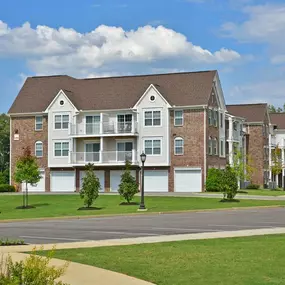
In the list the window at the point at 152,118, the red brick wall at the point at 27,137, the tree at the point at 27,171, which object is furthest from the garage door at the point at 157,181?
the tree at the point at 27,171

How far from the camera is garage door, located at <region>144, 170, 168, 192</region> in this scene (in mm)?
63906

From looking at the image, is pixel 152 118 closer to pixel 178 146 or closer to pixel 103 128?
pixel 178 146

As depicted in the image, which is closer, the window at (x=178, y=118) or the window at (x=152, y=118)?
the window at (x=178, y=118)

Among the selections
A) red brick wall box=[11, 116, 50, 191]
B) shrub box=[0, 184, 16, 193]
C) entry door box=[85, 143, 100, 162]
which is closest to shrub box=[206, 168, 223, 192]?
entry door box=[85, 143, 100, 162]

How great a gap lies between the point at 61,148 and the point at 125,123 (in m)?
7.61

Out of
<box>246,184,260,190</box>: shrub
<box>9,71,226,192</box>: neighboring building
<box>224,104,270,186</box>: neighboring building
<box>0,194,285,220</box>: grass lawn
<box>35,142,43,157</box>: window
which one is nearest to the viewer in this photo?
<box>0,194,285,220</box>: grass lawn

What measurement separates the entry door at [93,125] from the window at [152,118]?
5.16 meters

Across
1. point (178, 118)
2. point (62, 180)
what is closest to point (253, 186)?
point (178, 118)

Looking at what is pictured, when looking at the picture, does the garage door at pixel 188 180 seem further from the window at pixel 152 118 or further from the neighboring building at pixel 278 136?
the neighboring building at pixel 278 136

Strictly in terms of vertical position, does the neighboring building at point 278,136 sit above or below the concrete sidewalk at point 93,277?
above

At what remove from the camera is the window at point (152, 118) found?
6412cm

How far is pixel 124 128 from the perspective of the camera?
65062 millimetres

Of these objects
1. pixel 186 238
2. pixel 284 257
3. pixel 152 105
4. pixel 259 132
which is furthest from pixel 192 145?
pixel 284 257

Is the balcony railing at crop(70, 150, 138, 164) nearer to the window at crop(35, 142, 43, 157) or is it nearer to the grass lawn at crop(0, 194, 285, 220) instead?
the window at crop(35, 142, 43, 157)
